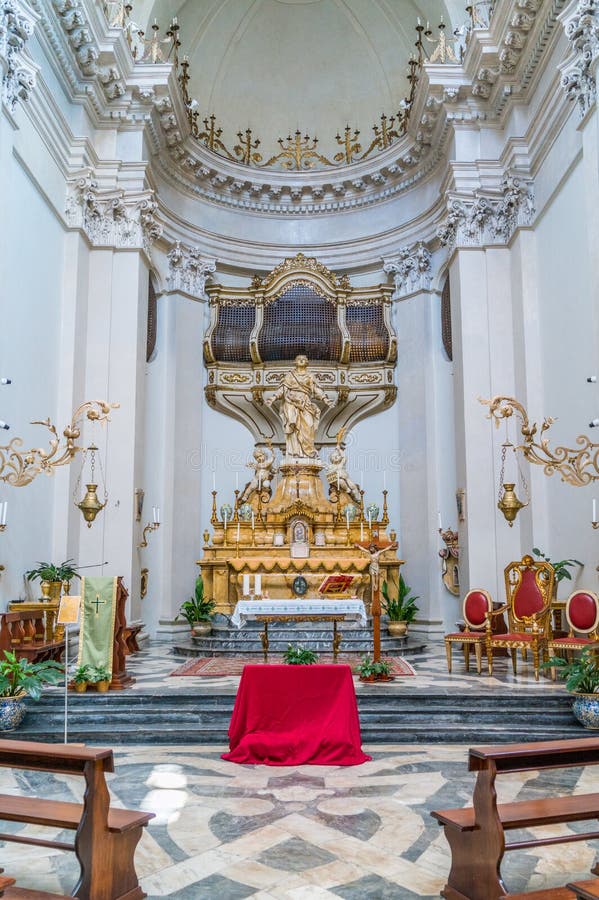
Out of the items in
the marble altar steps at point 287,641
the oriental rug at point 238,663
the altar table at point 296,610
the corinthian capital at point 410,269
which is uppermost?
the corinthian capital at point 410,269

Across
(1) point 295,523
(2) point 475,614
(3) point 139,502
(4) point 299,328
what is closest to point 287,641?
(1) point 295,523

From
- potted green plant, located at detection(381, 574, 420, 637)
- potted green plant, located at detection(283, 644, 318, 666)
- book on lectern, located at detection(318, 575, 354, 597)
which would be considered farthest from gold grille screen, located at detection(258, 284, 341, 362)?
potted green plant, located at detection(283, 644, 318, 666)

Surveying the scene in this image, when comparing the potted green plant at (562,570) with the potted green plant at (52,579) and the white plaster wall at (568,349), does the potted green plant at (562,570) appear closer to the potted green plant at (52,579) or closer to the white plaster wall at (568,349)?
the white plaster wall at (568,349)

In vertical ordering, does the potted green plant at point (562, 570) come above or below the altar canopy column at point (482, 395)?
below

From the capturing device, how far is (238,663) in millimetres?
10531

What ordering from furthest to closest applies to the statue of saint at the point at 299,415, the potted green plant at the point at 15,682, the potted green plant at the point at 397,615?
1. the statue of saint at the point at 299,415
2. the potted green plant at the point at 397,615
3. the potted green plant at the point at 15,682

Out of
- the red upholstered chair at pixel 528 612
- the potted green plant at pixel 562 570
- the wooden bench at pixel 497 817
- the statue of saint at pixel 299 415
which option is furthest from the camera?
the statue of saint at pixel 299 415

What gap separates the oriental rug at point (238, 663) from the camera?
9671mm

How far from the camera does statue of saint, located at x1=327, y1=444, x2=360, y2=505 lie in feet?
48.8

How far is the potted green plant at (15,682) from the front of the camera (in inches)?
281

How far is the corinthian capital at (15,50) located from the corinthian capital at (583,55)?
20.7ft

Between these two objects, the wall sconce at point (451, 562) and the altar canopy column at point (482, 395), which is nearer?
the altar canopy column at point (482, 395)

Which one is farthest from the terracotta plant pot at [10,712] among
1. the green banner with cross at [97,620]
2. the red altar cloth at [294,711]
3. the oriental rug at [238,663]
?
the oriental rug at [238,663]

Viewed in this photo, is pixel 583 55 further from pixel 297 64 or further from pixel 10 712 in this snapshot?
pixel 297 64
